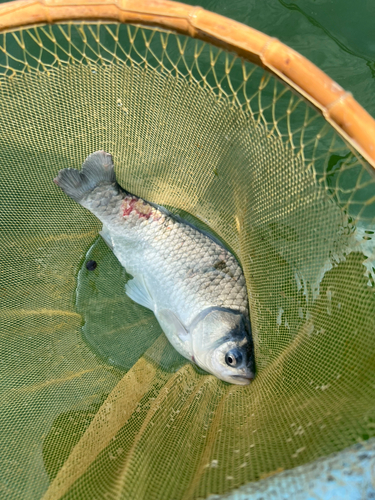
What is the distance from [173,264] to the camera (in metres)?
2.39

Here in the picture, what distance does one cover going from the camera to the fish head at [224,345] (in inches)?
80.4

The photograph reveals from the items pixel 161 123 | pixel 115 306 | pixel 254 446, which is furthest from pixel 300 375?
pixel 161 123

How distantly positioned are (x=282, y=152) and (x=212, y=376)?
1315mm

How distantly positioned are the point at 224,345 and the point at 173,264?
600 mm

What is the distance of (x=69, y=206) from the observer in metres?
2.66

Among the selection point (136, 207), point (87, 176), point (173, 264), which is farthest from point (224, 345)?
point (87, 176)

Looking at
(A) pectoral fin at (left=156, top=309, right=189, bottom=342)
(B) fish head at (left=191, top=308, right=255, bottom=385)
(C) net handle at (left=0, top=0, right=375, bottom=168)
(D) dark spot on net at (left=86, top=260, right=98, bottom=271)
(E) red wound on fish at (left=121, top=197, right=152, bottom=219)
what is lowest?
(D) dark spot on net at (left=86, top=260, right=98, bottom=271)

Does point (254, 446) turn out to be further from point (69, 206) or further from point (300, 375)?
point (69, 206)

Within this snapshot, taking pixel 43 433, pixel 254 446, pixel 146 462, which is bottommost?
pixel 43 433

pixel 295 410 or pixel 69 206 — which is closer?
pixel 295 410

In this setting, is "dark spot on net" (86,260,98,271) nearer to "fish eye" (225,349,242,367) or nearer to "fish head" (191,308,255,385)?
"fish head" (191,308,255,385)

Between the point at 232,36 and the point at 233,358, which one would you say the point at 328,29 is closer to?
the point at 232,36

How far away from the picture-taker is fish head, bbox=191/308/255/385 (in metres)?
2.04

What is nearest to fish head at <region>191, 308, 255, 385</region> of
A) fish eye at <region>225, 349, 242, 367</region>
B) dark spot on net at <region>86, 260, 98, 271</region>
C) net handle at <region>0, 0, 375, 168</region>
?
fish eye at <region>225, 349, 242, 367</region>
